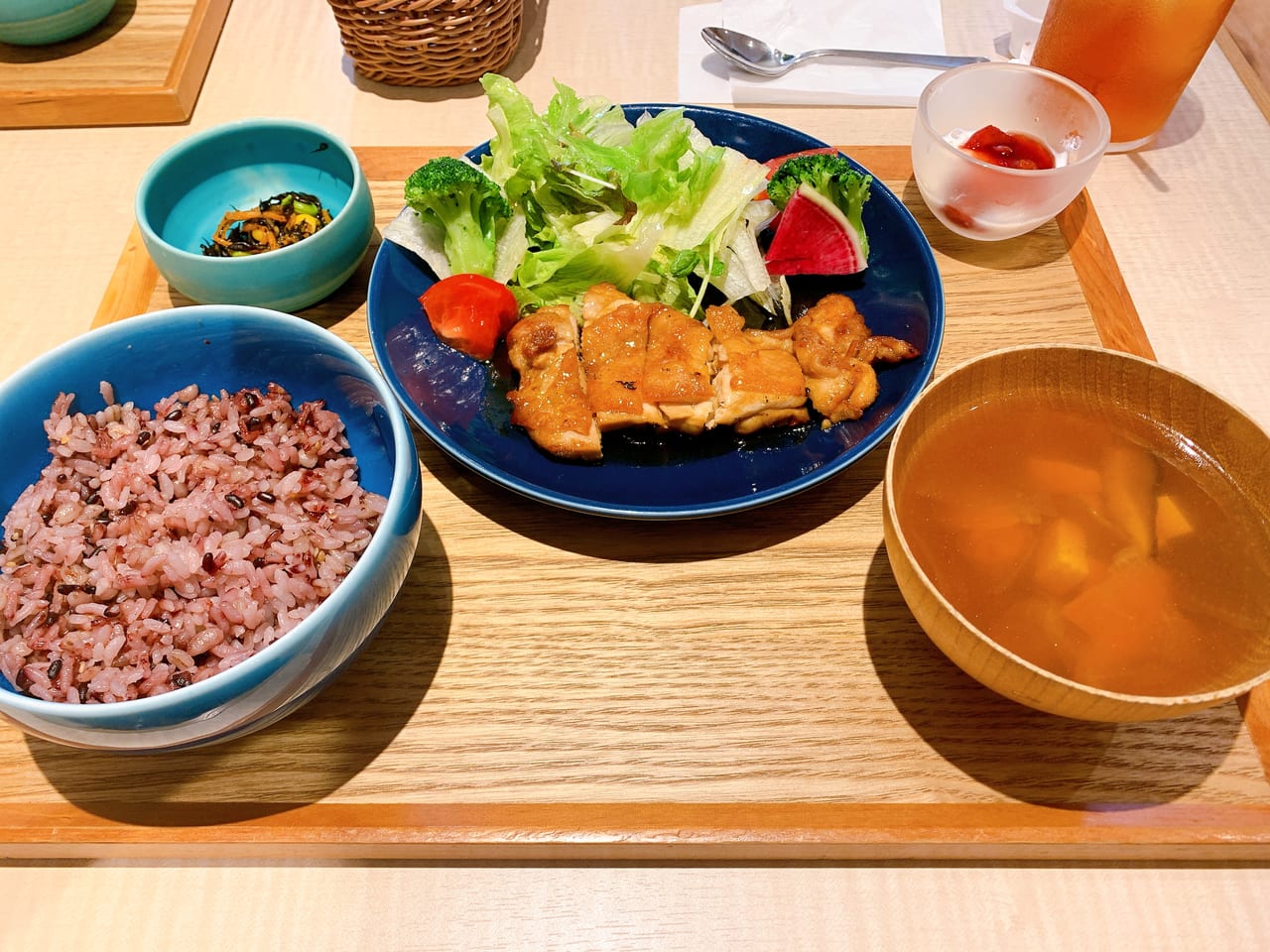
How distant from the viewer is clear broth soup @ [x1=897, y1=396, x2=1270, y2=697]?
134 centimetres

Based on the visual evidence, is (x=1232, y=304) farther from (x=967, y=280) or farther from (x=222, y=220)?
(x=222, y=220)

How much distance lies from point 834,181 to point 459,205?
93 cm

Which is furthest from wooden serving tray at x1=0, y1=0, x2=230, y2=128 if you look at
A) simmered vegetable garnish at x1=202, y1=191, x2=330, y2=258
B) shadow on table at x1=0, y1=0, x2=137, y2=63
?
simmered vegetable garnish at x1=202, y1=191, x2=330, y2=258

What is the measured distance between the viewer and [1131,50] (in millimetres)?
2518

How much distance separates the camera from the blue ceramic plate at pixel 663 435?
173 cm

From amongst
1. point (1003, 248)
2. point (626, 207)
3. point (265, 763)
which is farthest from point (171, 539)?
point (1003, 248)

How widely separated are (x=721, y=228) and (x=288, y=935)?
1.78 metres

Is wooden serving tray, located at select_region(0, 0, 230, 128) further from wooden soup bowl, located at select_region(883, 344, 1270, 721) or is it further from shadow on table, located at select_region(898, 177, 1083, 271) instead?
wooden soup bowl, located at select_region(883, 344, 1270, 721)

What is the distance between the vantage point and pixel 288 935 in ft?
4.65

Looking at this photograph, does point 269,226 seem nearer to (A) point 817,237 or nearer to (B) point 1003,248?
(A) point 817,237

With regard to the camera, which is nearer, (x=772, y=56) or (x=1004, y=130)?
(x=1004, y=130)

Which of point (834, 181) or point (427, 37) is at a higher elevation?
point (834, 181)

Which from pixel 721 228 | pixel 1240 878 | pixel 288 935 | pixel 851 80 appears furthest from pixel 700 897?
pixel 851 80

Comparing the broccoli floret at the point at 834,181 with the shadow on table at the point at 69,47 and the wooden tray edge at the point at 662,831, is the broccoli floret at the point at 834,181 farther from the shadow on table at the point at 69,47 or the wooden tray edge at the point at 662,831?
the shadow on table at the point at 69,47
